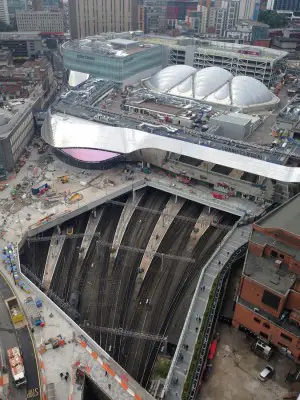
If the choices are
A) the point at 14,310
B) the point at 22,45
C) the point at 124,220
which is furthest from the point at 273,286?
the point at 22,45

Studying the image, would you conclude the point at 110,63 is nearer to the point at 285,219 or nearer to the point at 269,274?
the point at 285,219

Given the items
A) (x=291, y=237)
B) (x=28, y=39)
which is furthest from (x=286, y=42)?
(x=291, y=237)

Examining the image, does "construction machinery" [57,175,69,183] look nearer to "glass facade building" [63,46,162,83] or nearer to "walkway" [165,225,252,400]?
A: "walkway" [165,225,252,400]

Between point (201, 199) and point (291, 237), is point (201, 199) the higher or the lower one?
the lower one

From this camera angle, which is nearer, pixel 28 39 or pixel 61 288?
pixel 61 288

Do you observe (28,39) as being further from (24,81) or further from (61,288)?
(61,288)

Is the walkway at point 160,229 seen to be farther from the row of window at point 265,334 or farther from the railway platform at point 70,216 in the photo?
the row of window at point 265,334

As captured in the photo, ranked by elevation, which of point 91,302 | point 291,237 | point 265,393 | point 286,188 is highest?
point 291,237
